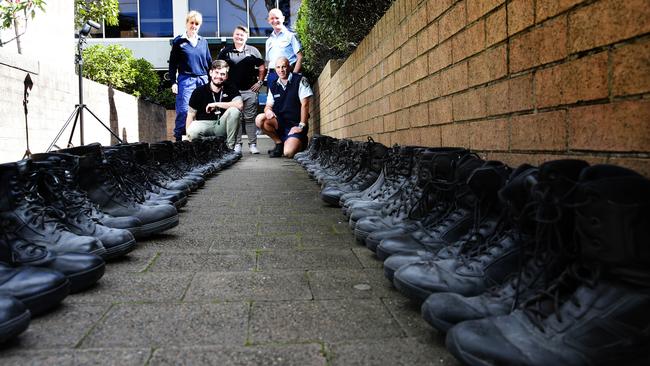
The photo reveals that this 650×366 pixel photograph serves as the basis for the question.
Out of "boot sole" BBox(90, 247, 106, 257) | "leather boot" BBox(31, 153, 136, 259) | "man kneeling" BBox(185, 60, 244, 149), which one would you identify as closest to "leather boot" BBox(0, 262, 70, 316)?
"boot sole" BBox(90, 247, 106, 257)

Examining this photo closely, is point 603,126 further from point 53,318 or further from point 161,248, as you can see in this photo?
point 161,248

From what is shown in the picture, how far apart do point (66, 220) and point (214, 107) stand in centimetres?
707

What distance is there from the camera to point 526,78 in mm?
2178

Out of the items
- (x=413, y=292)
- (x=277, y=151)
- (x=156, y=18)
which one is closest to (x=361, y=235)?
(x=413, y=292)

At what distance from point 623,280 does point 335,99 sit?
735 cm

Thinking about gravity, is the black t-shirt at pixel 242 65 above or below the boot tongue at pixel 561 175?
above

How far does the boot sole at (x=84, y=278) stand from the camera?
1.83 meters

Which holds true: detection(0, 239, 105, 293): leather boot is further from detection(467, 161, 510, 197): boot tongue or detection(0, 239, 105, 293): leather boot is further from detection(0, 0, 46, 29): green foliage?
detection(0, 0, 46, 29): green foliage

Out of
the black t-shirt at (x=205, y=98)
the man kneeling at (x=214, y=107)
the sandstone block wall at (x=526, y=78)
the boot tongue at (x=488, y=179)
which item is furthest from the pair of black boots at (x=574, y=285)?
the black t-shirt at (x=205, y=98)

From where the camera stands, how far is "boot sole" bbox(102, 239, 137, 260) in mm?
2250

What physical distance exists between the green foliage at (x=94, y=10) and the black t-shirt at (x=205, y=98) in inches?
224

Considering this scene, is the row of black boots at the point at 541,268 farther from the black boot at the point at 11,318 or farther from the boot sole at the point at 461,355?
the black boot at the point at 11,318

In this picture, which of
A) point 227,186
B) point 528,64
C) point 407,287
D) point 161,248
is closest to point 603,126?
point 528,64

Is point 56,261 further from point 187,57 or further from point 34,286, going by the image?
point 187,57
